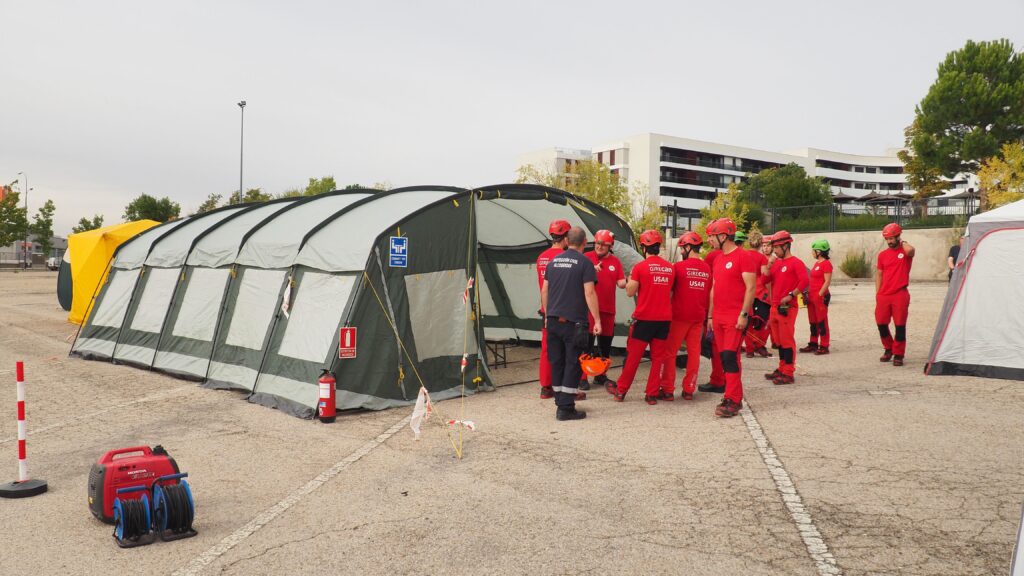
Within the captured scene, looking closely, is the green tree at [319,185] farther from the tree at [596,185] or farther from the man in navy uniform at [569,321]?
the man in navy uniform at [569,321]

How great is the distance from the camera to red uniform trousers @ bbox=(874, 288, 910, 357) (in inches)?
392

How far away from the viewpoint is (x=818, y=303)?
1138cm

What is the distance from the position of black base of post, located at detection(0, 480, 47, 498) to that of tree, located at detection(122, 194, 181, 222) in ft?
184

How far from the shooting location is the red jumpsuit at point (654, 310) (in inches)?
303

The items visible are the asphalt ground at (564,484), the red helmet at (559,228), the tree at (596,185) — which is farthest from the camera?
the tree at (596,185)

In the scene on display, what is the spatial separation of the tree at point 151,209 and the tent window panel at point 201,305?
5041 cm

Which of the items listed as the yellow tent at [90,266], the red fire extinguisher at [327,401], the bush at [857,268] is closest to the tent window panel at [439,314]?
the red fire extinguisher at [327,401]

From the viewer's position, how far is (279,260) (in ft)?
30.1

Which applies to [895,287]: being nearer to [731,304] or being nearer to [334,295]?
[731,304]

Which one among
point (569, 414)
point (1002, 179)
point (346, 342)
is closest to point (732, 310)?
point (569, 414)

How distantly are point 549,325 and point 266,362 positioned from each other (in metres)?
3.56

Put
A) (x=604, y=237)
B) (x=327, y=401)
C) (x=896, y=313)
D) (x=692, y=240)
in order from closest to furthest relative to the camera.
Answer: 1. (x=327, y=401)
2. (x=692, y=240)
3. (x=604, y=237)
4. (x=896, y=313)

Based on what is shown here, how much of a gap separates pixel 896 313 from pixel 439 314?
248 inches

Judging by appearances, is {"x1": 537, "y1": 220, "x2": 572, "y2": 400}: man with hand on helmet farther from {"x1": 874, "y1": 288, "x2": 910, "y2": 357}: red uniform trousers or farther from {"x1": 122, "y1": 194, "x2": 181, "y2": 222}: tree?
{"x1": 122, "y1": 194, "x2": 181, "y2": 222}: tree
